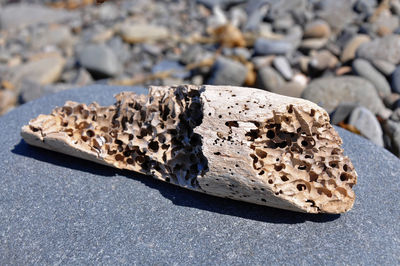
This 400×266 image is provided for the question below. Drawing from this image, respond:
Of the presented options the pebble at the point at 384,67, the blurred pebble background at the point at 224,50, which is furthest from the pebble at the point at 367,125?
the pebble at the point at 384,67

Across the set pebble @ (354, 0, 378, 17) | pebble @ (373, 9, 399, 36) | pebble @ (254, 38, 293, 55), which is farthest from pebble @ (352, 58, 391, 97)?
pebble @ (354, 0, 378, 17)

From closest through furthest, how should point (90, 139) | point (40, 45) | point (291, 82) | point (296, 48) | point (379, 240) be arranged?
1. point (379, 240)
2. point (90, 139)
3. point (291, 82)
4. point (296, 48)
5. point (40, 45)

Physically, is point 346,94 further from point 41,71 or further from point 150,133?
point 41,71

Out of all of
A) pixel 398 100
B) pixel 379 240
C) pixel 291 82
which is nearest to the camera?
pixel 379 240

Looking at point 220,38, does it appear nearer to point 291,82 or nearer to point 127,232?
point 291,82

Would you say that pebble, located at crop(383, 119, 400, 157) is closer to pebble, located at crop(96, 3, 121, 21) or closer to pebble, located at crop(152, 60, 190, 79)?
pebble, located at crop(152, 60, 190, 79)

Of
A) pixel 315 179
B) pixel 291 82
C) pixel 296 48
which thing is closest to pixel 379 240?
pixel 315 179
